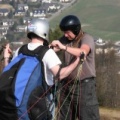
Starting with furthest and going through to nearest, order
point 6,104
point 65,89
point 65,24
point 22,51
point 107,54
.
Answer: point 107,54, point 65,89, point 65,24, point 22,51, point 6,104

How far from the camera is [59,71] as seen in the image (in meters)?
3.31

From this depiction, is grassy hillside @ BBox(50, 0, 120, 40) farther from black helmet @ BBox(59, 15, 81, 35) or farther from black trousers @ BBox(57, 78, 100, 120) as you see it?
black helmet @ BBox(59, 15, 81, 35)

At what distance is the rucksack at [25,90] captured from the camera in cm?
318

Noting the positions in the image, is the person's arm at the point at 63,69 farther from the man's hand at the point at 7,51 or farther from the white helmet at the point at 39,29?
the man's hand at the point at 7,51

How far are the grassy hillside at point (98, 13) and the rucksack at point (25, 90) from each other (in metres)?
62.0

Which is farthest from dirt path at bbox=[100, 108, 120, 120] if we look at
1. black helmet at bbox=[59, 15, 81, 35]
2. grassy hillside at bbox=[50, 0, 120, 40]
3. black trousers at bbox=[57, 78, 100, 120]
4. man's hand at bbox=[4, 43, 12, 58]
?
grassy hillside at bbox=[50, 0, 120, 40]

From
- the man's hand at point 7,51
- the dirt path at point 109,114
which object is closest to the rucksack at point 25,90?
the man's hand at point 7,51

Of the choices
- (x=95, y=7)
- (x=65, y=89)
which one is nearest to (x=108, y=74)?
(x=65, y=89)

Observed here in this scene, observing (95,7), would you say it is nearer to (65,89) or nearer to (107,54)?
(107,54)

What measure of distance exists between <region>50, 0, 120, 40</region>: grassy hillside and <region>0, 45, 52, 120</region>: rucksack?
204ft

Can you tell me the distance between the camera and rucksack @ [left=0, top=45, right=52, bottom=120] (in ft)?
10.4

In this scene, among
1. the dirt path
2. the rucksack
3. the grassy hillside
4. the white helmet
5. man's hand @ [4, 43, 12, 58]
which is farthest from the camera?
the grassy hillside

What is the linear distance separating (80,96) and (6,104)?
1.13m

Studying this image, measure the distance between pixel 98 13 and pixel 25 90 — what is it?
255ft
